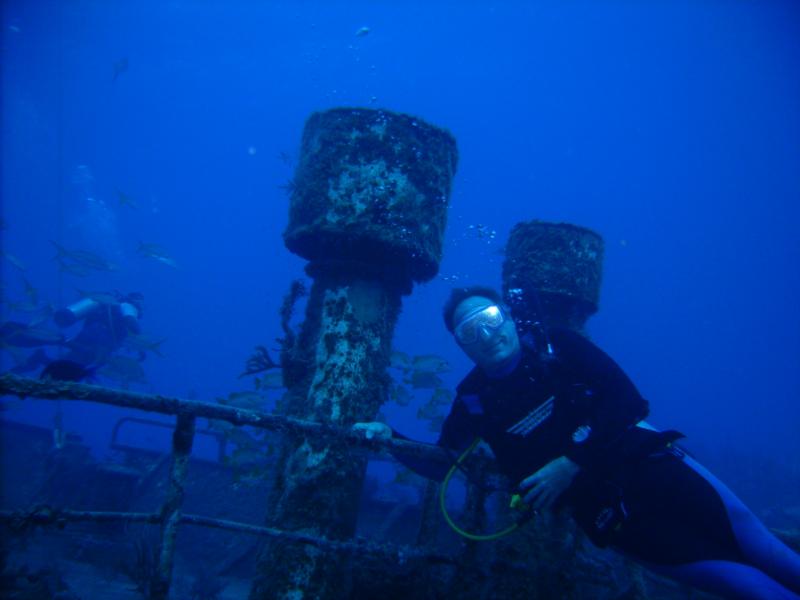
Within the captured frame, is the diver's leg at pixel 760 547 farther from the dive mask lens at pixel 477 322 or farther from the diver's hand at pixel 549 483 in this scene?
the dive mask lens at pixel 477 322

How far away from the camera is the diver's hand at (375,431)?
238 cm

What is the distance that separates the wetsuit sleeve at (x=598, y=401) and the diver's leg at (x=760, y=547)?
0.63 m

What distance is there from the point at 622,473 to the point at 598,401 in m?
0.40

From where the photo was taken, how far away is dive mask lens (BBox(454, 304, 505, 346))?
112 inches

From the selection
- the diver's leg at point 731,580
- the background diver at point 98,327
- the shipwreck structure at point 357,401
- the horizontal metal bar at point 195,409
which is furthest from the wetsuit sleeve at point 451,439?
the background diver at point 98,327

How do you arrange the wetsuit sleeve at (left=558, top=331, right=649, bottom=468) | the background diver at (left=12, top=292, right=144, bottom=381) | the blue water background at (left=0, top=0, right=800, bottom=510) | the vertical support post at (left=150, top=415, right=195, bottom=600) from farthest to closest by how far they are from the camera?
the blue water background at (left=0, top=0, right=800, bottom=510) → the background diver at (left=12, top=292, right=144, bottom=381) → the wetsuit sleeve at (left=558, top=331, right=649, bottom=468) → the vertical support post at (left=150, top=415, right=195, bottom=600)

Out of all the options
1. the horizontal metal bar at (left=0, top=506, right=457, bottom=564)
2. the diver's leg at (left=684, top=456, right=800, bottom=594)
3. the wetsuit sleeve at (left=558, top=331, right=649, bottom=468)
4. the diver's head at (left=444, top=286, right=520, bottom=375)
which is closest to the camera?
the horizontal metal bar at (left=0, top=506, right=457, bottom=564)

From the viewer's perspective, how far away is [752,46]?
3903 inches

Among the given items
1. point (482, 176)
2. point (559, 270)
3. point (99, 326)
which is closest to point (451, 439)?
point (559, 270)

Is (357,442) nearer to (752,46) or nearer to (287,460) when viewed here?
(287,460)

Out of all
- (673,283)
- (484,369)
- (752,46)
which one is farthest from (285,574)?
(673,283)

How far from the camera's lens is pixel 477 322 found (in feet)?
9.40

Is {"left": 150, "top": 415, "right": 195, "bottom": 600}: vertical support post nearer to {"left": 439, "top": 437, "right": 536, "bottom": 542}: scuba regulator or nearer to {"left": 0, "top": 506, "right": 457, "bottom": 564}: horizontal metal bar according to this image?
Answer: {"left": 0, "top": 506, "right": 457, "bottom": 564}: horizontal metal bar

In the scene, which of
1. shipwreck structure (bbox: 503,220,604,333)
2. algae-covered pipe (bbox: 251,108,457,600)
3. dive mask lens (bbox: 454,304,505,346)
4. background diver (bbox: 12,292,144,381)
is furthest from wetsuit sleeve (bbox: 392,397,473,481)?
background diver (bbox: 12,292,144,381)
